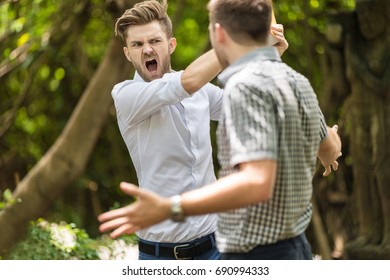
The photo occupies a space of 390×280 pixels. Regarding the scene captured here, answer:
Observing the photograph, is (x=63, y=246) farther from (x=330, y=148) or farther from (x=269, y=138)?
(x=269, y=138)

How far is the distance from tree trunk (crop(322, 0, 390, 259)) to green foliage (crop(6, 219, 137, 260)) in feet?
9.47

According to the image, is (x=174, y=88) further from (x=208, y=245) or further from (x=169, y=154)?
(x=208, y=245)

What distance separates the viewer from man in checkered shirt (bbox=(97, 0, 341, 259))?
2.54 meters

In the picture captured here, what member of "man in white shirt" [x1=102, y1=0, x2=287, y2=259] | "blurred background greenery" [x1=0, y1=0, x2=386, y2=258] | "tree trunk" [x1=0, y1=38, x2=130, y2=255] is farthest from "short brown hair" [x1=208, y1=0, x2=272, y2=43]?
"blurred background greenery" [x1=0, y1=0, x2=386, y2=258]

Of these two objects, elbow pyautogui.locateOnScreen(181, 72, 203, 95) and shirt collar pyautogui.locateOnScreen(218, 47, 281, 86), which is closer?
shirt collar pyautogui.locateOnScreen(218, 47, 281, 86)

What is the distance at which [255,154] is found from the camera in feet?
8.34

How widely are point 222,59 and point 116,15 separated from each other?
496cm

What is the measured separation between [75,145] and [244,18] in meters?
5.67

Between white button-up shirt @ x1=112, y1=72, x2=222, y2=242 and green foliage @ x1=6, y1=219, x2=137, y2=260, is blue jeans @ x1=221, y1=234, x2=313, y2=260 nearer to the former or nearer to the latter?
white button-up shirt @ x1=112, y1=72, x2=222, y2=242

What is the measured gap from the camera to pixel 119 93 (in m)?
3.72

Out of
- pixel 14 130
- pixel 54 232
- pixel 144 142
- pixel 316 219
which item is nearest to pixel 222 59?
pixel 144 142

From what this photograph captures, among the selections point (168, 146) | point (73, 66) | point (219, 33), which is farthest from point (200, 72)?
point (73, 66)

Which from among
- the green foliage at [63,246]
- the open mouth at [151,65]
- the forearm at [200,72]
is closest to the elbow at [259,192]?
the forearm at [200,72]

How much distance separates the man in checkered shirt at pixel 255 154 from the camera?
8.32ft
